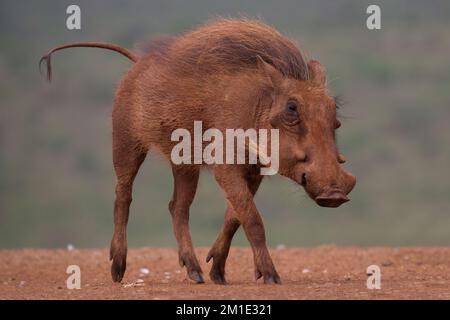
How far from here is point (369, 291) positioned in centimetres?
901

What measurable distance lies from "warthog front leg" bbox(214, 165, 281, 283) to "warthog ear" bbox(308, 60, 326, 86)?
865mm

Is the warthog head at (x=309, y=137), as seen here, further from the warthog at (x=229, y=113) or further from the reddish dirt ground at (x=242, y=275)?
the reddish dirt ground at (x=242, y=275)

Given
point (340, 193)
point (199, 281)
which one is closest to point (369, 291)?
point (340, 193)

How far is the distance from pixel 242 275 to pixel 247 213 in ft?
9.66

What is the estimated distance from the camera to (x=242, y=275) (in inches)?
502

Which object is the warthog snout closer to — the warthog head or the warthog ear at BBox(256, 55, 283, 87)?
the warthog head

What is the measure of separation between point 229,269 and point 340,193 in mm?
4046

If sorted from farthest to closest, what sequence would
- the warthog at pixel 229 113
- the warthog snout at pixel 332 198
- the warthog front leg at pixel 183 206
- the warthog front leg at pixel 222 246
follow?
the warthog front leg at pixel 183 206
the warthog front leg at pixel 222 246
the warthog at pixel 229 113
the warthog snout at pixel 332 198

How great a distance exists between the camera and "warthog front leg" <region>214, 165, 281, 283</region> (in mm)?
9789

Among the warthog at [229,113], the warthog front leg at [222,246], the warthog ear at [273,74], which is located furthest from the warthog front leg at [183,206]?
the warthog ear at [273,74]

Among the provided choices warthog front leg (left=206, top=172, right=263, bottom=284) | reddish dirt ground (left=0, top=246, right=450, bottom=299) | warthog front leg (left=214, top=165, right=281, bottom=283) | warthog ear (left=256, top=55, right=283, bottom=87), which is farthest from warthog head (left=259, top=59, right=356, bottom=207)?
warthog front leg (left=206, top=172, right=263, bottom=284)

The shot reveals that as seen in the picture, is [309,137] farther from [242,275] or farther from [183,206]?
[242,275]

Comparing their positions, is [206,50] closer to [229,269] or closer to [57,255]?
[229,269]

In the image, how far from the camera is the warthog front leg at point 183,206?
438 inches
